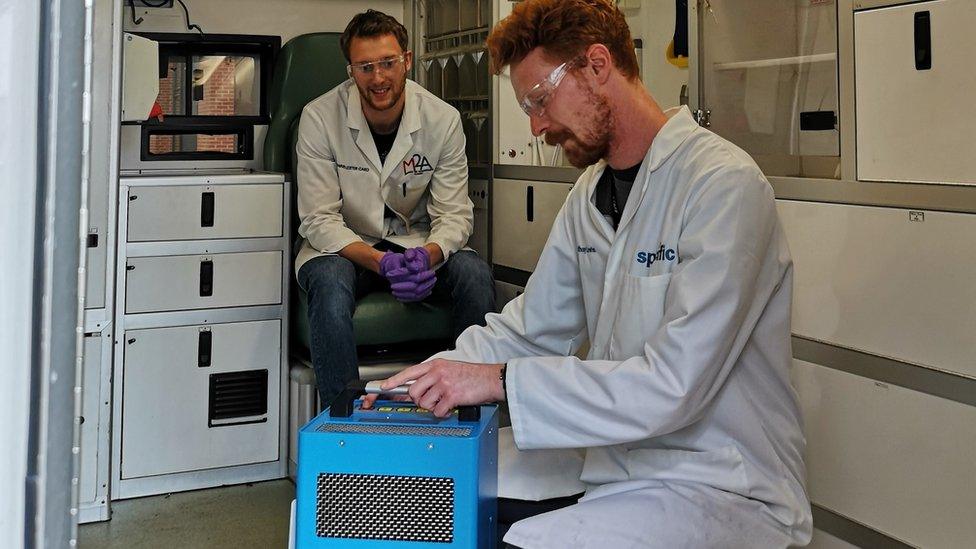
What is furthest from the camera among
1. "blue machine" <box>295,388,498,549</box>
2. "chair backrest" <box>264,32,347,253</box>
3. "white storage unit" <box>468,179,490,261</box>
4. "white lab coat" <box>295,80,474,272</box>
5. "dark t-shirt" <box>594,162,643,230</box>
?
"chair backrest" <box>264,32,347,253</box>

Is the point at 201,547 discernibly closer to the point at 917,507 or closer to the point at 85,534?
the point at 85,534

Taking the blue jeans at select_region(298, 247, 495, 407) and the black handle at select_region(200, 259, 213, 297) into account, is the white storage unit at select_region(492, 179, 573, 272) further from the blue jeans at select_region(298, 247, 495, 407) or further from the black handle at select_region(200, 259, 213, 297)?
the black handle at select_region(200, 259, 213, 297)

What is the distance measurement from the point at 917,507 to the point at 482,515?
Result: 3.31 ft

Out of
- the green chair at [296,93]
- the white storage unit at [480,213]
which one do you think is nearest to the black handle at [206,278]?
the green chair at [296,93]

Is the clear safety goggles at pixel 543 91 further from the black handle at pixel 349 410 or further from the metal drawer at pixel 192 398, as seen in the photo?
the metal drawer at pixel 192 398

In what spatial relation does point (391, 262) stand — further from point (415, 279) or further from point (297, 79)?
point (297, 79)

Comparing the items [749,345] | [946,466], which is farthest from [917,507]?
[749,345]

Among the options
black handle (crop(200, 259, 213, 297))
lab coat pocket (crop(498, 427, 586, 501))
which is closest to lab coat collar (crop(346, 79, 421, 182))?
black handle (crop(200, 259, 213, 297))

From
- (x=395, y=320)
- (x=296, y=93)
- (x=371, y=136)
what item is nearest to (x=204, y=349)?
(x=395, y=320)

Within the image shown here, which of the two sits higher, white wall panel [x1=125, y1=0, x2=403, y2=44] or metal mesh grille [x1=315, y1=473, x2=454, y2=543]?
white wall panel [x1=125, y1=0, x2=403, y2=44]

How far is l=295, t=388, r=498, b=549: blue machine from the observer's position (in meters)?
1.33

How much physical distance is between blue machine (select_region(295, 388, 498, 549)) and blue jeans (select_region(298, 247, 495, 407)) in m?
1.46

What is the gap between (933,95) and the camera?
181cm

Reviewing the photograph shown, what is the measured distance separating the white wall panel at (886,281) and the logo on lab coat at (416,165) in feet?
4.65
